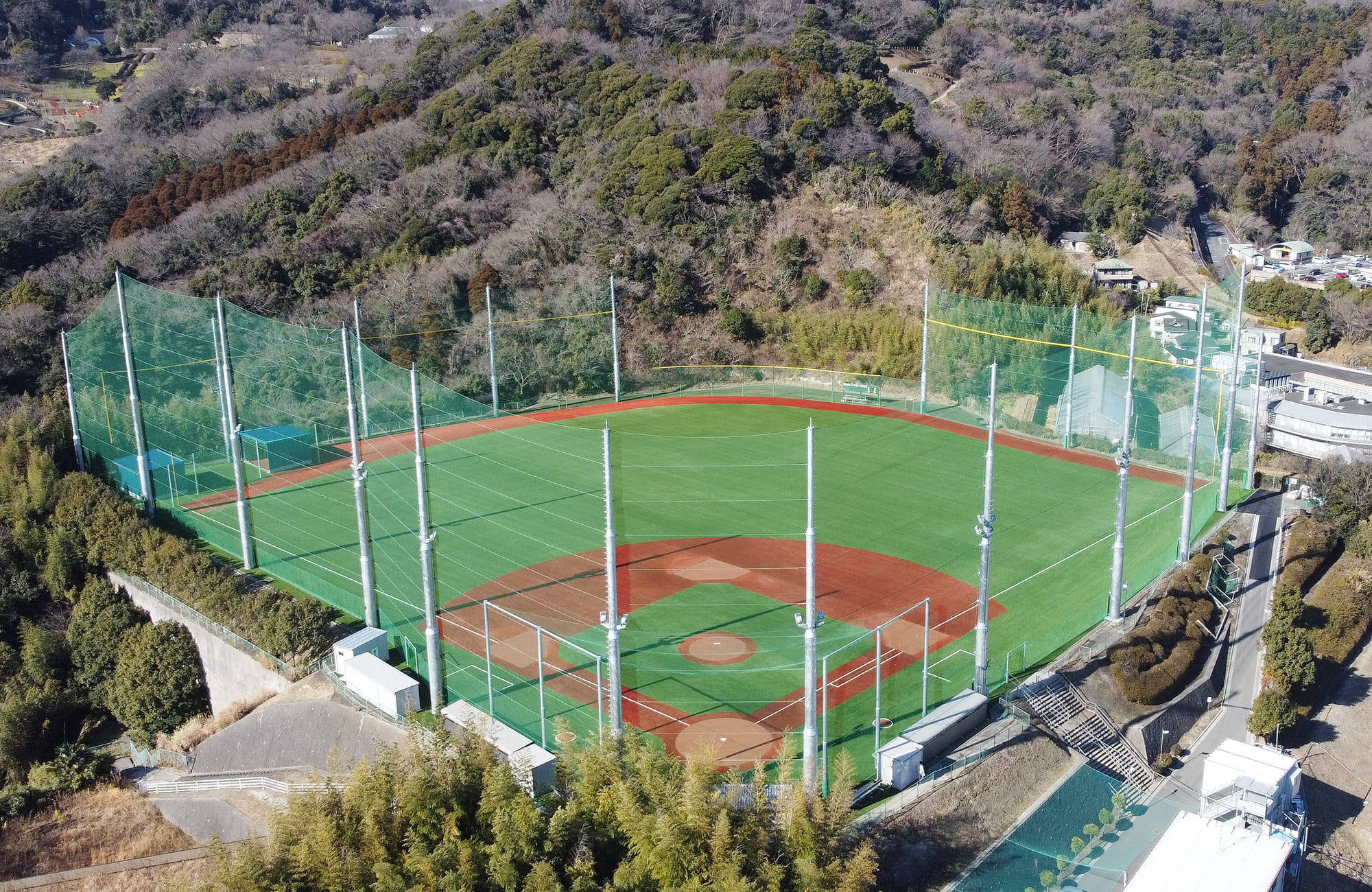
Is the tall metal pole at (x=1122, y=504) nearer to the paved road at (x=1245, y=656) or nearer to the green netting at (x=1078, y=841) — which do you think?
the paved road at (x=1245, y=656)

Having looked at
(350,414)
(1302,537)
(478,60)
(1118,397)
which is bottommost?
(1302,537)

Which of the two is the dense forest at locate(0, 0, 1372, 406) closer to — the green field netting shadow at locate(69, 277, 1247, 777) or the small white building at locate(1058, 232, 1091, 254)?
the small white building at locate(1058, 232, 1091, 254)

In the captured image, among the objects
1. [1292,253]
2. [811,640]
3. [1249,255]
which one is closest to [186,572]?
[811,640]

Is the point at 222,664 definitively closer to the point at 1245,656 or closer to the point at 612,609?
the point at 612,609

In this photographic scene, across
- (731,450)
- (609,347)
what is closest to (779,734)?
(731,450)

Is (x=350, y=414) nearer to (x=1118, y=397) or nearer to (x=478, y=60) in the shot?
(x=1118, y=397)

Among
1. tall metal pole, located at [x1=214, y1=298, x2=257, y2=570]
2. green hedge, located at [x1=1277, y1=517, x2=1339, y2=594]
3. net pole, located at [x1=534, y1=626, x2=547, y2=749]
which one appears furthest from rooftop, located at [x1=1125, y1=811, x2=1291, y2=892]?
tall metal pole, located at [x1=214, y1=298, x2=257, y2=570]

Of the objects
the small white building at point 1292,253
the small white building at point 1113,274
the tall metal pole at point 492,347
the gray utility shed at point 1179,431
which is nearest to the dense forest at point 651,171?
the tall metal pole at point 492,347
